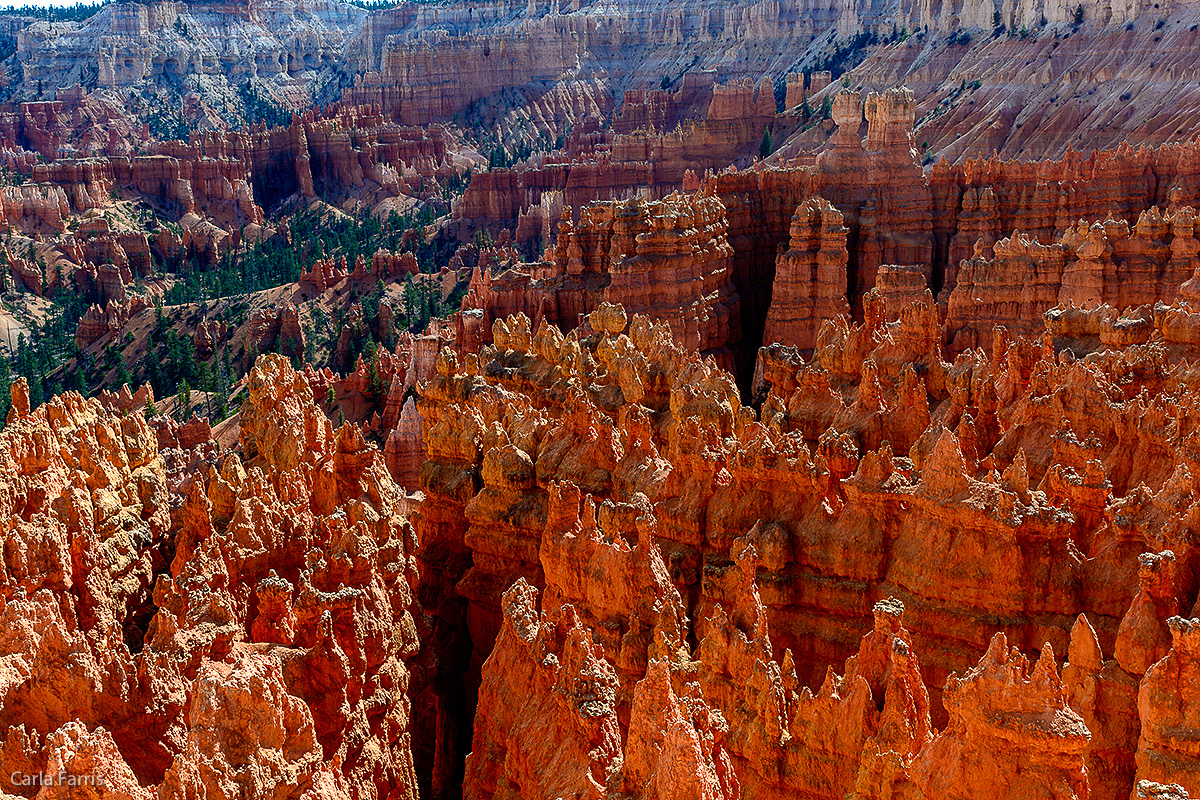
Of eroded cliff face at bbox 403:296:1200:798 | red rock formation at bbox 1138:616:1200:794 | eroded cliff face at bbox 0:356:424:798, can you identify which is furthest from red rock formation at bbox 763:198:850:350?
red rock formation at bbox 1138:616:1200:794

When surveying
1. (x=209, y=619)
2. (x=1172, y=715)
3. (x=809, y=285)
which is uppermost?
(x=1172, y=715)

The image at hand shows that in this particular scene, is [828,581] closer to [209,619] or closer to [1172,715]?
[1172,715]

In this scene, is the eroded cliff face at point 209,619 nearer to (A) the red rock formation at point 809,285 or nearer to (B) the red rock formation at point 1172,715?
(B) the red rock formation at point 1172,715

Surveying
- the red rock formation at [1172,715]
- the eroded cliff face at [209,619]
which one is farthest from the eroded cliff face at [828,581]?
the eroded cliff face at [209,619]

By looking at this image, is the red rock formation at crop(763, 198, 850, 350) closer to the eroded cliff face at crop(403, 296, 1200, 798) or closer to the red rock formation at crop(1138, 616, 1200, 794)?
the eroded cliff face at crop(403, 296, 1200, 798)

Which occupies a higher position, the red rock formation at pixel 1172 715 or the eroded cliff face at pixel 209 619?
the red rock formation at pixel 1172 715

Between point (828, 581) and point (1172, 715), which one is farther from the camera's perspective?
point (828, 581)

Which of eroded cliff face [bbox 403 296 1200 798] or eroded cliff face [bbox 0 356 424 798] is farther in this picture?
eroded cliff face [bbox 0 356 424 798]

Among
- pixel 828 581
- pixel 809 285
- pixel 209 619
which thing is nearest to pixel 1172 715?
pixel 828 581

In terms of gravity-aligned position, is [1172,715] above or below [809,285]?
above

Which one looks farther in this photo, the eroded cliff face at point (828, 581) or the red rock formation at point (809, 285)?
the red rock formation at point (809, 285)

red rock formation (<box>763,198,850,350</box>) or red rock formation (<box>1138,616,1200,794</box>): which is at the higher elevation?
red rock formation (<box>1138,616,1200,794</box>)

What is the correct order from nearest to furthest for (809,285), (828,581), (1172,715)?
(1172,715)
(828,581)
(809,285)

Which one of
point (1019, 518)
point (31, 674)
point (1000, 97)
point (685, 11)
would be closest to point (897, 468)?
point (1019, 518)
